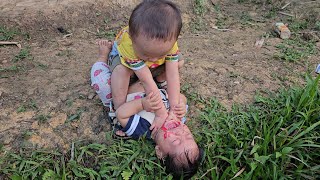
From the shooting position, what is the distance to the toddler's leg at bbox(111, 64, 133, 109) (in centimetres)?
246

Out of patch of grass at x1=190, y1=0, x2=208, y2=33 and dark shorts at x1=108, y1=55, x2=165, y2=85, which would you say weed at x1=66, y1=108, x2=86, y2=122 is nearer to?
dark shorts at x1=108, y1=55, x2=165, y2=85

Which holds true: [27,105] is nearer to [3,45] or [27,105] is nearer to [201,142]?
[3,45]

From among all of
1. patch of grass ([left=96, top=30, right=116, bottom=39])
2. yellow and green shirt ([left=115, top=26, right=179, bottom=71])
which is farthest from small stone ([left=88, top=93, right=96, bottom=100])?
patch of grass ([left=96, top=30, right=116, bottom=39])

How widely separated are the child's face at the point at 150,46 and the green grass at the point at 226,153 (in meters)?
0.67

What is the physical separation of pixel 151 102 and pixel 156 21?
58 cm

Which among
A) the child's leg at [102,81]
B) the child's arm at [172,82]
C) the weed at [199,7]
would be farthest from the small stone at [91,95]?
the weed at [199,7]

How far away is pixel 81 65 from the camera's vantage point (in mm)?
3180

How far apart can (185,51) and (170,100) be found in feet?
3.62

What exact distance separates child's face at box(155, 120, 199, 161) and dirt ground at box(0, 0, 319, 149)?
414 mm

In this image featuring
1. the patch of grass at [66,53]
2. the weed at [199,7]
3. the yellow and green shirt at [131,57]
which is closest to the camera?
the yellow and green shirt at [131,57]

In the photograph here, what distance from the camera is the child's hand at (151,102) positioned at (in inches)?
93.3

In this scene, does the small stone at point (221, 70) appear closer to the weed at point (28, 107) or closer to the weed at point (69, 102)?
the weed at point (69, 102)

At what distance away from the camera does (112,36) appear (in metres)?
3.78

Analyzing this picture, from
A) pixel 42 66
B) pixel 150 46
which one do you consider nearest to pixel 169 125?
pixel 150 46
